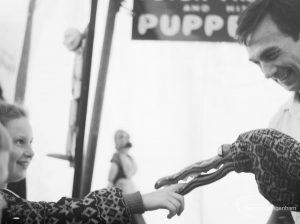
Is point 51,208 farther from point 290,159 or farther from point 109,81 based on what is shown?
point 290,159

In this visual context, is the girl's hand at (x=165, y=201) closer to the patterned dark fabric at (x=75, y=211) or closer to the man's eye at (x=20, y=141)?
the patterned dark fabric at (x=75, y=211)

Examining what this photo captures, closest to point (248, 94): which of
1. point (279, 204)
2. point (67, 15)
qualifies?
point (279, 204)

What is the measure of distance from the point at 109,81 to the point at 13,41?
43 centimetres

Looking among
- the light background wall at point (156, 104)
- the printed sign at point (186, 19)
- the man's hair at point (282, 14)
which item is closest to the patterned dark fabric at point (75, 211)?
the light background wall at point (156, 104)

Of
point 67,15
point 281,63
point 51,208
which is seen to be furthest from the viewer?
point 67,15

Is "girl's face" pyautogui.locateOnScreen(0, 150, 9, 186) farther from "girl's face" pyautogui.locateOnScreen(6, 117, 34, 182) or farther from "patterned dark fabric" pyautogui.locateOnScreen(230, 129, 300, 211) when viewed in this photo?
"patterned dark fabric" pyautogui.locateOnScreen(230, 129, 300, 211)

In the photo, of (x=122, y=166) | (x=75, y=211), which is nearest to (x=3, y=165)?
(x=75, y=211)

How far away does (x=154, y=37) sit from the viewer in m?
1.46

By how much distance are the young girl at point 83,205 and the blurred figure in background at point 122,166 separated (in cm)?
8

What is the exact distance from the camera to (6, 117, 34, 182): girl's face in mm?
1371

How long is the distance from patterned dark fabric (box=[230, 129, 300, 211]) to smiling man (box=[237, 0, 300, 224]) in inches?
3.1

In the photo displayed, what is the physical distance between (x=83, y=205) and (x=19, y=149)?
0.34 m

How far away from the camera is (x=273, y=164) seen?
1289mm

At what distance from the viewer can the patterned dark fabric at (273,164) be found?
4.20 feet
